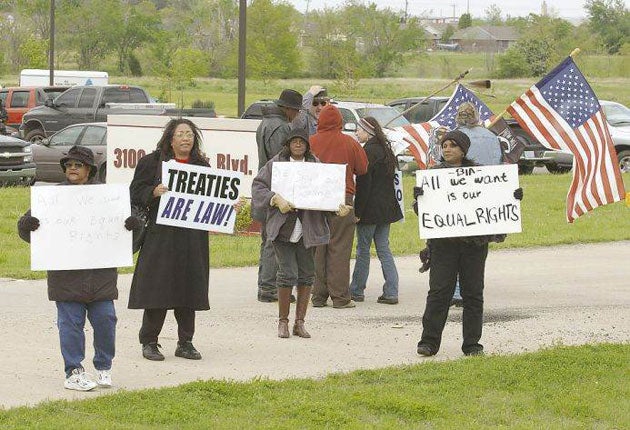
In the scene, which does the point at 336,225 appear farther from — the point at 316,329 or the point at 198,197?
the point at 198,197

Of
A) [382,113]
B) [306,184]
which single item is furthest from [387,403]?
[382,113]

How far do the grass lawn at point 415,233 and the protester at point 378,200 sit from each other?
270cm

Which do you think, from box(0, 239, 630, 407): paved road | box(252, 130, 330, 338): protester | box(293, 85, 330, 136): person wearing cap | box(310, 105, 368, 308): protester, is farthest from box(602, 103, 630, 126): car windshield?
box(252, 130, 330, 338): protester

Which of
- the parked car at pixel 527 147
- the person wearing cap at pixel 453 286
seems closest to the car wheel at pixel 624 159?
the parked car at pixel 527 147

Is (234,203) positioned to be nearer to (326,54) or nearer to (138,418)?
(138,418)

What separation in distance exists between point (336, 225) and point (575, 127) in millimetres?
2314

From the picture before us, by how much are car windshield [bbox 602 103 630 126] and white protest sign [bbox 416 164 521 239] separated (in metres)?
19.2

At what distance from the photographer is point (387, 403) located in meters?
7.68

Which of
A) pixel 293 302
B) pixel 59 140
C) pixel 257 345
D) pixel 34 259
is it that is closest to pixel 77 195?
pixel 34 259

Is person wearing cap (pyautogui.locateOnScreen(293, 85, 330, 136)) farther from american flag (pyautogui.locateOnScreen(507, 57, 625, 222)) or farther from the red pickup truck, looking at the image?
the red pickup truck

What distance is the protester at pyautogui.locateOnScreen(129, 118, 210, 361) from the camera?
361 inches

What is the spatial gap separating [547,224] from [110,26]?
70123mm

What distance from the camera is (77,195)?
8336mm

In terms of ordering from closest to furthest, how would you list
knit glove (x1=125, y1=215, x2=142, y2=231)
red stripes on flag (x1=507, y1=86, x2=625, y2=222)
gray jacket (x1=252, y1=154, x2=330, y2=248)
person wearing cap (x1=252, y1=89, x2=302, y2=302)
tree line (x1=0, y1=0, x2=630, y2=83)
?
1. knit glove (x1=125, y1=215, x2=142, y2=231)
2. gray jacket (x1=252, y1=154, x2=330, y2=248)
3. person wearing cap (x1=252, y1=89, x2=302, y2=302)
4. red stripes on flag (x1=507, y1=86, x2=625, y2=222)
5. tree line (x1=0, y1=0, x2=630, y2=83)
